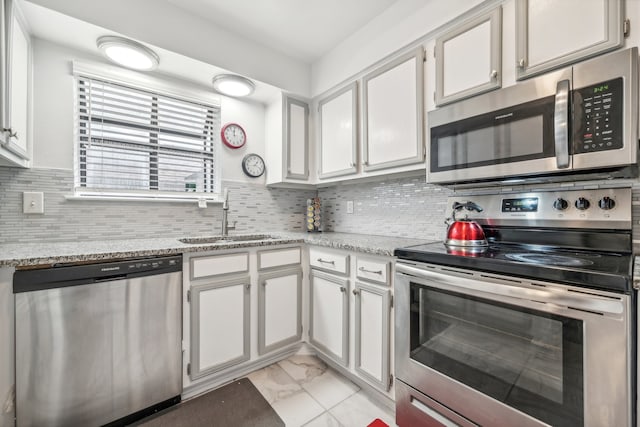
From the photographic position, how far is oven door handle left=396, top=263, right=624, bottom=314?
84 centimetres

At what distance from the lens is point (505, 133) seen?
4.28ft

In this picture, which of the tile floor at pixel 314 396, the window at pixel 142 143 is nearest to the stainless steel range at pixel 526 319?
the tile floor at pixel 314 396

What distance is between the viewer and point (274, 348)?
1.96 m

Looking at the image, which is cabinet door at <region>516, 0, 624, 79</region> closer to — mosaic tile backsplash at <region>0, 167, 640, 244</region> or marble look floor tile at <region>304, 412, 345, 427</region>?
mosaic tile backsplash at <region>0, 167, 640, 244</region>

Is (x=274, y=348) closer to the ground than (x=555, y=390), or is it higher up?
closer to the ground

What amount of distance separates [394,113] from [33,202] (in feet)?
7.47

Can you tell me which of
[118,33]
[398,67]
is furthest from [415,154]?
[118,33]

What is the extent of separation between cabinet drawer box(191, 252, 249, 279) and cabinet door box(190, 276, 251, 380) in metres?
0.06

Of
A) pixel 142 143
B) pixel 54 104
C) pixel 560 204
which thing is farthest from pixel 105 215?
pixel 560 204

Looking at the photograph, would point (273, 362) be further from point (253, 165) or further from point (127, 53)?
point (127, 53)

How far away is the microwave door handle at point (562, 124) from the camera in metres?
1.12

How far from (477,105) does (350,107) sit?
961 millimetres

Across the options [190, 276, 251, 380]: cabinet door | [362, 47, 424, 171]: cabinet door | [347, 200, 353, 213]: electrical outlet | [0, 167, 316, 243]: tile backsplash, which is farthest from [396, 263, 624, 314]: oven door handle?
[0, 167, 316, 243]: tile backsplash

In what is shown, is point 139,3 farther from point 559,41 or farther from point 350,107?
point 559,41
